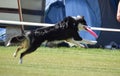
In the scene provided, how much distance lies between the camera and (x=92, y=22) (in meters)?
15.5

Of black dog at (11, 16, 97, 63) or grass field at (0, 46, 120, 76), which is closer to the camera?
black dog at (11, 16, 97, 63)

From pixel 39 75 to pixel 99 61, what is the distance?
10.5ft

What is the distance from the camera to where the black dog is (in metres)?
8.52

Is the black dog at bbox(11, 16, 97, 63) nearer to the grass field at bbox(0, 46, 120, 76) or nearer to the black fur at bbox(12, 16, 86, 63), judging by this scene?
the black fur at bbox(12, 16, 86, 63)

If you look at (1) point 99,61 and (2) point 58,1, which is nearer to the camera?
(1) point 99,61

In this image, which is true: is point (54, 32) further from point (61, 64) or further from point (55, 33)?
point (61, 64)

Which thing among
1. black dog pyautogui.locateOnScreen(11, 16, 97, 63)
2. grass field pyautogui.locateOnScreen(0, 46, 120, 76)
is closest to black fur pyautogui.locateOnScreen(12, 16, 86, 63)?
black dog pyautogui.locateOnScreen(11, 16, 97, 63)

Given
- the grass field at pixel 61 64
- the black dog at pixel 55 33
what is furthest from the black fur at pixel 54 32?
the grass field at pixel 61 64

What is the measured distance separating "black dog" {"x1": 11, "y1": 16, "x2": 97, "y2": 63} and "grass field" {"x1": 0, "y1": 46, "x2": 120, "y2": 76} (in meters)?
0.55

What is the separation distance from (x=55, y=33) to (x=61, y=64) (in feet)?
5.80

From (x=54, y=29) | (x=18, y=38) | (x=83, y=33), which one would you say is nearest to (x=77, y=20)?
(x=54, y=29)

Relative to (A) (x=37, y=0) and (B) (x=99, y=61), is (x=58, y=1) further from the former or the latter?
(B) (x=99, y=61)

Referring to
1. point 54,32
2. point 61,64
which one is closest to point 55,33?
point 54,32

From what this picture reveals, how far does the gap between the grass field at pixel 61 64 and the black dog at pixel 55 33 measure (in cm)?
55
